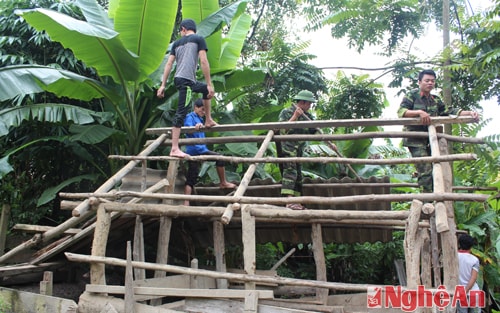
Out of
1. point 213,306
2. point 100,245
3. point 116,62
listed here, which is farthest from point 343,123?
point 116,62

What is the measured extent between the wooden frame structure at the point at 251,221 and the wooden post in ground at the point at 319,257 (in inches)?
0.4

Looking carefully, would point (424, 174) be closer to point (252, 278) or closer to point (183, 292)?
point (252, 278)

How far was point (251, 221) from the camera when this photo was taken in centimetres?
380

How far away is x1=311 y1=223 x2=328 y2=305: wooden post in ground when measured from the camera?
15.9 feet

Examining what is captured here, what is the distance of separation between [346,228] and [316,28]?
4.13 metres

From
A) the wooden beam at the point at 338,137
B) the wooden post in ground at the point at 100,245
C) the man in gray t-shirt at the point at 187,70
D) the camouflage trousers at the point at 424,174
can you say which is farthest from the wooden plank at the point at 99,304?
the camouflage trousers at the point at 424,174

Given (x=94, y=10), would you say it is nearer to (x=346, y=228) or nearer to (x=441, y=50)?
(x=346, y=228)

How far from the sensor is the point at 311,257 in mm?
A: 7609

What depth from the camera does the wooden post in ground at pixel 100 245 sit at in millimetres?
4051

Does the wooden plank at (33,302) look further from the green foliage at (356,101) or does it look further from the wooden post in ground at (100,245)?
the green foliage at (356,101)

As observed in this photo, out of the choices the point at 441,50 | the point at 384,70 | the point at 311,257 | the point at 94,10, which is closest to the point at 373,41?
the point at 384,70

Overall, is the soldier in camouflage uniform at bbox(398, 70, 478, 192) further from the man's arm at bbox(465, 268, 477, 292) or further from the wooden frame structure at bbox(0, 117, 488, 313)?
the man's arm at bbox(465, 268, 477, 292)

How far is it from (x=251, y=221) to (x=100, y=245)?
1292 millimetres

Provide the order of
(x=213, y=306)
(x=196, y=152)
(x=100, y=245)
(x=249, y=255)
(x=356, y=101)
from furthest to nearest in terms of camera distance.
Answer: (x=356, y=101)
(x=196, y=152)
(x=100, y=245)
(x=213, y=306)
(x=249, y=255)
